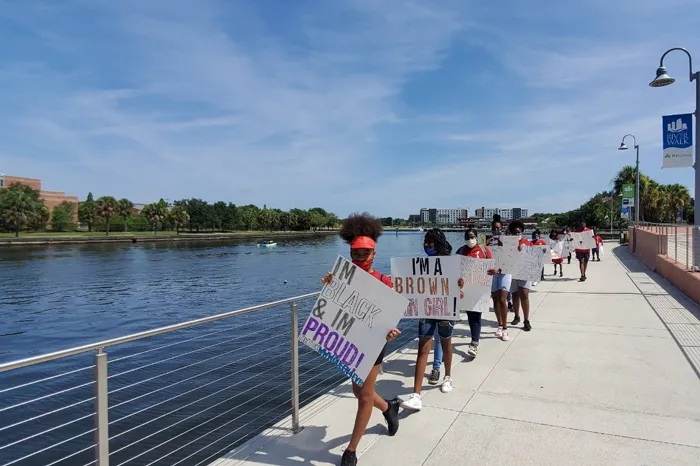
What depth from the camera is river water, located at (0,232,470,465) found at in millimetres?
7988

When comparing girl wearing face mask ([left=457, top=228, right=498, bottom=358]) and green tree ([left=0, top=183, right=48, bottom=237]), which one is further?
green tree ([left=0, top=183, right=48, bottom=237])

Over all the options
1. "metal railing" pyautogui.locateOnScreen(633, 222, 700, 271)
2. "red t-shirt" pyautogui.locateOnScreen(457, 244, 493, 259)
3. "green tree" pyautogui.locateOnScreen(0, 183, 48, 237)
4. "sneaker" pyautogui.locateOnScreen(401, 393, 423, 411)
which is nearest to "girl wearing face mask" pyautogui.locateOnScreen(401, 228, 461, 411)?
"sneaker" pyautogui.locateOnScreen(401, 393, 423, 411)

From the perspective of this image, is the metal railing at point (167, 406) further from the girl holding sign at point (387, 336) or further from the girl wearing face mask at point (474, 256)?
the girl wearing face mask at point (474, 256)

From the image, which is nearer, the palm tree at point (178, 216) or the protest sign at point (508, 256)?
the protest sign at point (508, 256)

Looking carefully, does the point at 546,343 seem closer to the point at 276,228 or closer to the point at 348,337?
the point at 348,337

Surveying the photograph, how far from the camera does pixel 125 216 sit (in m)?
117

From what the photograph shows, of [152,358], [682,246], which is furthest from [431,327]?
[682,246]

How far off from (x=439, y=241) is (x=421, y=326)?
92 centimetres

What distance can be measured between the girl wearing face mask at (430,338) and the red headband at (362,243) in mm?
1354

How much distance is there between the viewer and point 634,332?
314 inches

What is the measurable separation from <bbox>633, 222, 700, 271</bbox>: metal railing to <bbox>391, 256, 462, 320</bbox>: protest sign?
9.22m

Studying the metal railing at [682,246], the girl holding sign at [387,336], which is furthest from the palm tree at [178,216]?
the girl holding sign at [387,336]

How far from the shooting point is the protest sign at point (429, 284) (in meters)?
4.98

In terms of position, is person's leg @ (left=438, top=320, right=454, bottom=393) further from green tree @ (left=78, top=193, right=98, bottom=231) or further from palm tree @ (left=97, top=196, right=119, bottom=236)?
green tree @ (left=78, top=193, right=98, bottom=231)
